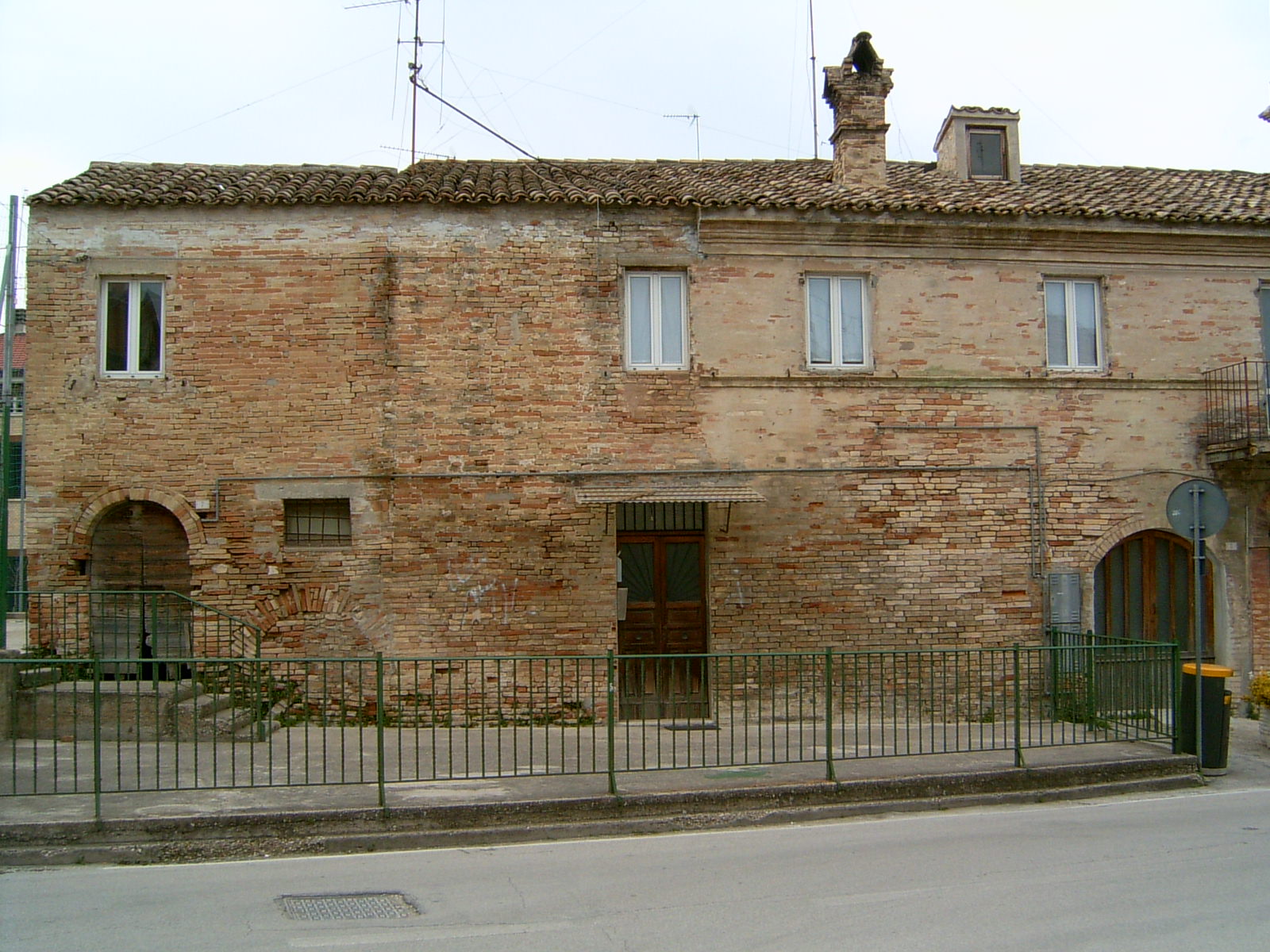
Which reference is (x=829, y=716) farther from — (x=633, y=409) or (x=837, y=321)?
(x=837, y=321)

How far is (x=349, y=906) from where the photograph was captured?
684 centimetres

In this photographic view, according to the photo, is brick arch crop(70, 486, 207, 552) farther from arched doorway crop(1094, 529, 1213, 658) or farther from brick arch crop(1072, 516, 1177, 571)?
arched doorway crop(1094, 529, 1213, 658)

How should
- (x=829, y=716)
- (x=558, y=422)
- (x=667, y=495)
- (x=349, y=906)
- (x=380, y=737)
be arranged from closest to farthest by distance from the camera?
(x=349, y=906) < (x=380, y=737) < (x=829, y=716) < (x=667, y=495) < (x=558, y=422)

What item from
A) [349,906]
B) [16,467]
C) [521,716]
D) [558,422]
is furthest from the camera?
[16,467]

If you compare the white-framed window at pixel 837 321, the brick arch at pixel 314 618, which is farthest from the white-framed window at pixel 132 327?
the white-framed window at pixel 837 321

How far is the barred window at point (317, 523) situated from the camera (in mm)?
13422

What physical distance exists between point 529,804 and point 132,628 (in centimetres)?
682

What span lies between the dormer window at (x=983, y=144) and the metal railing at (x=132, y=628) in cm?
1214

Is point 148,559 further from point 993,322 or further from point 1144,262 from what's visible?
point 1144,262

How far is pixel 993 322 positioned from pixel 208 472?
10.2 metres

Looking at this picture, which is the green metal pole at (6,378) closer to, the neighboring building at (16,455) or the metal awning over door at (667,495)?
the metal awning over door at (667,495)

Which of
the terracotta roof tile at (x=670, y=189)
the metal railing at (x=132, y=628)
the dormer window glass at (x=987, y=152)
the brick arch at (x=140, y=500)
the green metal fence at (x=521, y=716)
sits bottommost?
the green metal fence at (x=521, y=716)

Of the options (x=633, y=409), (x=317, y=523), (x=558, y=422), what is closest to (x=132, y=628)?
(x=317, y=523)

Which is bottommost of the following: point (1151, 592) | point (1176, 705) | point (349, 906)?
point (349, 906)
